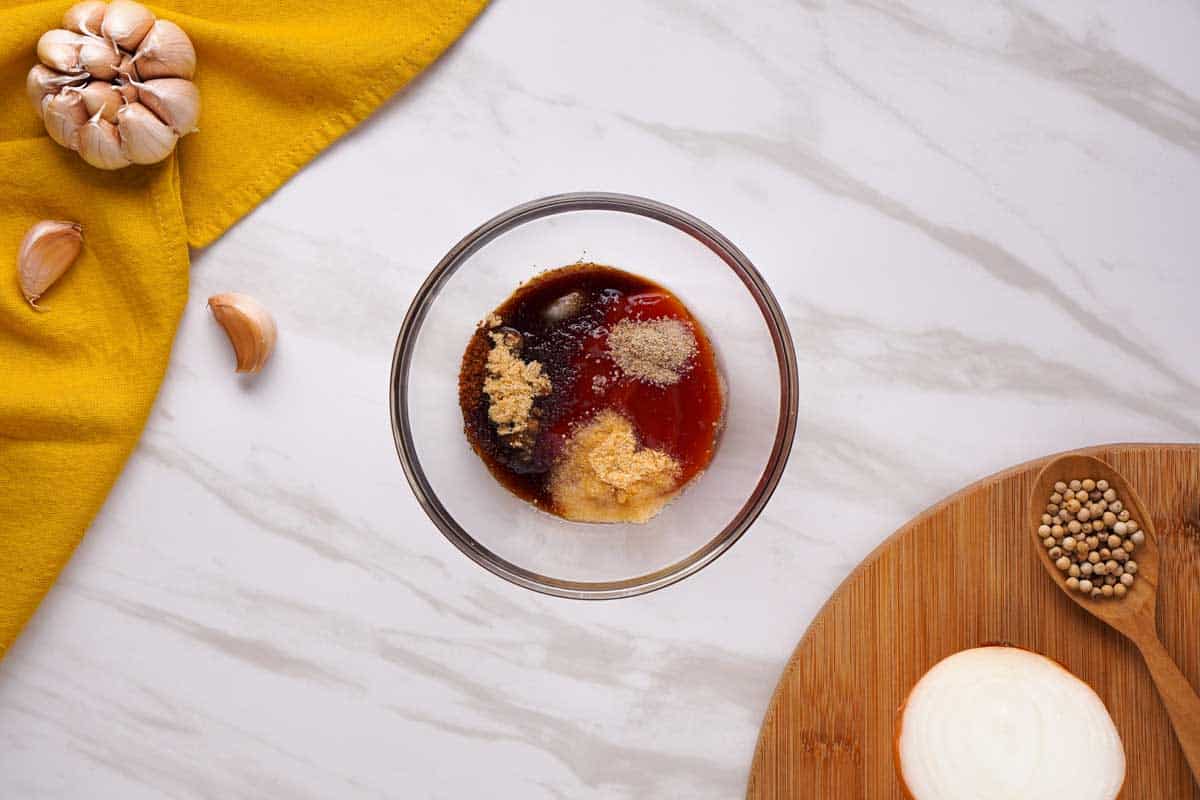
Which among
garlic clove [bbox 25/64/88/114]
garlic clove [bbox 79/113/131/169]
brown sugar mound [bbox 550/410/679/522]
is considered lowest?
brown sugar mound [bbox 550/410/679/522]

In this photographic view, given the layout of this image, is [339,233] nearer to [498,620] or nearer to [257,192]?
[257,192]

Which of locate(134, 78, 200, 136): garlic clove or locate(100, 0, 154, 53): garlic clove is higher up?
locate(100, 0, 154, 53): garlic clove

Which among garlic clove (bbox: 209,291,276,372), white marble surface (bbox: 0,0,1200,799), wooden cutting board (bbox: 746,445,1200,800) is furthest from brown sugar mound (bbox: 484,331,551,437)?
wooden cutting board (bbox: 746,445,1200,800)

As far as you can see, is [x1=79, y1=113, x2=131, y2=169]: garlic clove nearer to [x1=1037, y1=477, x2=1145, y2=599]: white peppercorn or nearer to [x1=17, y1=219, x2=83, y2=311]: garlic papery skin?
[x1=17, y1=219, x2=83, y2=311]: garlic papery skin

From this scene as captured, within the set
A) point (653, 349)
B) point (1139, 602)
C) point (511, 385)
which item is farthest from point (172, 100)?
point (1139, 602)

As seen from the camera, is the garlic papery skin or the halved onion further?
the garlic papery skin

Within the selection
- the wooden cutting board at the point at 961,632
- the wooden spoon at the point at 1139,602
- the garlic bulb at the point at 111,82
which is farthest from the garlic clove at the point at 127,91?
the wooden spoon at the point at 1139,602

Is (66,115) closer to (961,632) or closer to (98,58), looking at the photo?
(98,58)
